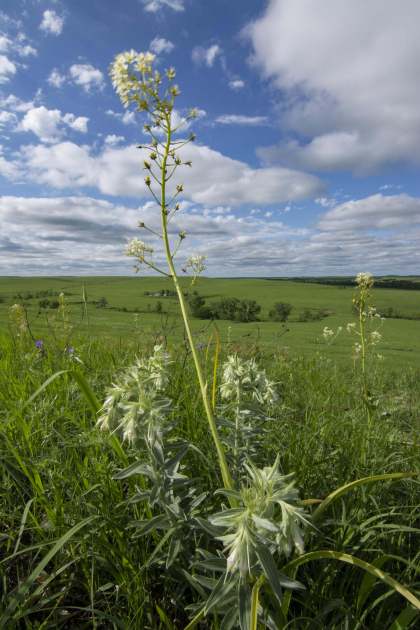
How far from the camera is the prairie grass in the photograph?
1896 millimetres

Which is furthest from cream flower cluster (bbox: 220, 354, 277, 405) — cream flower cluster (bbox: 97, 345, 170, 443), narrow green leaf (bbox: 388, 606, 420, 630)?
narrow green leaf (bbox: 388, 606, 420, 630)

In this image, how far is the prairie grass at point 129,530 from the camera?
190cm

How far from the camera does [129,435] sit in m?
1.74

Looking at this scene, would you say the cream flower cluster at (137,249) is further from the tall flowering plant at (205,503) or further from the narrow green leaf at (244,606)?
the narrow green leaf at (244,606)

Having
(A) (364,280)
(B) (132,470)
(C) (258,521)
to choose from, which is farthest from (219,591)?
(A) (364,280)

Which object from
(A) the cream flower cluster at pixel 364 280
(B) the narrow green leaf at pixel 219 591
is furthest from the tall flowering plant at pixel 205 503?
(A) the cream flower cluster at pixel 364 280

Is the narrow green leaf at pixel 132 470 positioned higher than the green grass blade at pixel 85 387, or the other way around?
the green grass blade at pixel 85 387

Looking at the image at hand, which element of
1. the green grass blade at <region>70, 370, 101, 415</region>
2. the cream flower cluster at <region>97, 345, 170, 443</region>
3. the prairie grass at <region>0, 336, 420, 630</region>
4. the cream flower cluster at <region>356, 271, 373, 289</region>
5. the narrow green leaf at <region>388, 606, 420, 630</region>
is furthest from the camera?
the cream flower cluster at <region>356, 271, 373, 289</region>

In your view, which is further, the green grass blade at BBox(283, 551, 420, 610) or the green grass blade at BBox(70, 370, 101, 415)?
the green grass blade at BBox(70, 370, 101, 415)

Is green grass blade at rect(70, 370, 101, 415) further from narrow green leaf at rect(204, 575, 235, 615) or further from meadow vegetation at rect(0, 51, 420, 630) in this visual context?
narrow green leaf at rect(204, 575, 235, 615)

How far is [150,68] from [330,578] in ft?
9.62

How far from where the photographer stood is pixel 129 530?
2.33 metres

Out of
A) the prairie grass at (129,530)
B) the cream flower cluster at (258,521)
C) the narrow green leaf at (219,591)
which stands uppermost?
the cream flower cluster at (258,521)

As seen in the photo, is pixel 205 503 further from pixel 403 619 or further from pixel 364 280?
pixel 364 280
